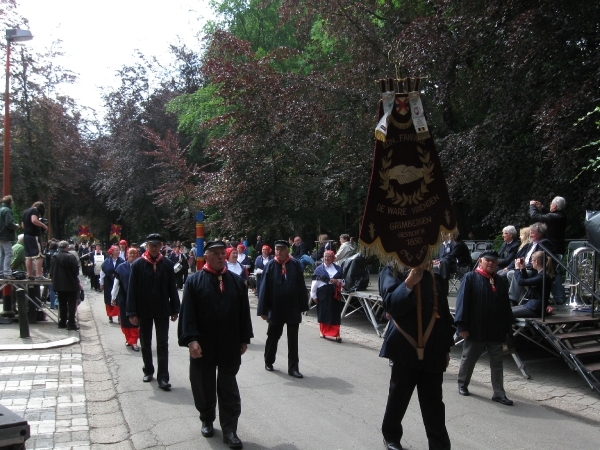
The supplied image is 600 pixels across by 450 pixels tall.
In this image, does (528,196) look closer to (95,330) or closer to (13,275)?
(95,330)

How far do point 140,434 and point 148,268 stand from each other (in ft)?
8.21

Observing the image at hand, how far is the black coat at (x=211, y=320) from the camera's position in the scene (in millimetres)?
5715

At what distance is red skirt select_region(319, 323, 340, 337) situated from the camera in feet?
38.3

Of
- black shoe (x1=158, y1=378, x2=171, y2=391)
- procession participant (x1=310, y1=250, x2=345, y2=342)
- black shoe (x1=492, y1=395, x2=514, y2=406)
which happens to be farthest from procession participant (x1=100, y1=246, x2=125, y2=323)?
black shoe (x1=492, y1=395, x2=514, y2=406)

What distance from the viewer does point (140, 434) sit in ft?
19.9

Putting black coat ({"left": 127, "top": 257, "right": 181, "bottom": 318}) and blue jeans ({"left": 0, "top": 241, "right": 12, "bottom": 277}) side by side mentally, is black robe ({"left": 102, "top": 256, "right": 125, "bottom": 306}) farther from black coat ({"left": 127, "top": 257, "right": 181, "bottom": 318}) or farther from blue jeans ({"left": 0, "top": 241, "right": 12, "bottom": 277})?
black coat ({"left": 127, "top": 257, "right": 181, "bottom": 318})

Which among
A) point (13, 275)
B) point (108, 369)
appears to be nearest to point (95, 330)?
point (13, 275)

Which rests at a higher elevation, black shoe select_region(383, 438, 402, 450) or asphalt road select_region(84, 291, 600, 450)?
black shoe select_region(383, 438, 402, 450)

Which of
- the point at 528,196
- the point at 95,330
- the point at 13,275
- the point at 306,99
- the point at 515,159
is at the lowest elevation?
the point at 95,330

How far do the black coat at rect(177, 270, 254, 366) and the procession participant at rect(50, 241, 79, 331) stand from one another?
7.59 metres

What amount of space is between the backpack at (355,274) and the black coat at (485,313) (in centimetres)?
580

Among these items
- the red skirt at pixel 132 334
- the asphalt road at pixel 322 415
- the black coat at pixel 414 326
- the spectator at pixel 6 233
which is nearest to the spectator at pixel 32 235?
the spectator at pixel 6 233

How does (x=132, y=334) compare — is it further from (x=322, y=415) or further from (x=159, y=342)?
(x=322, y=415)

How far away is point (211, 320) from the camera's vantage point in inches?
226
